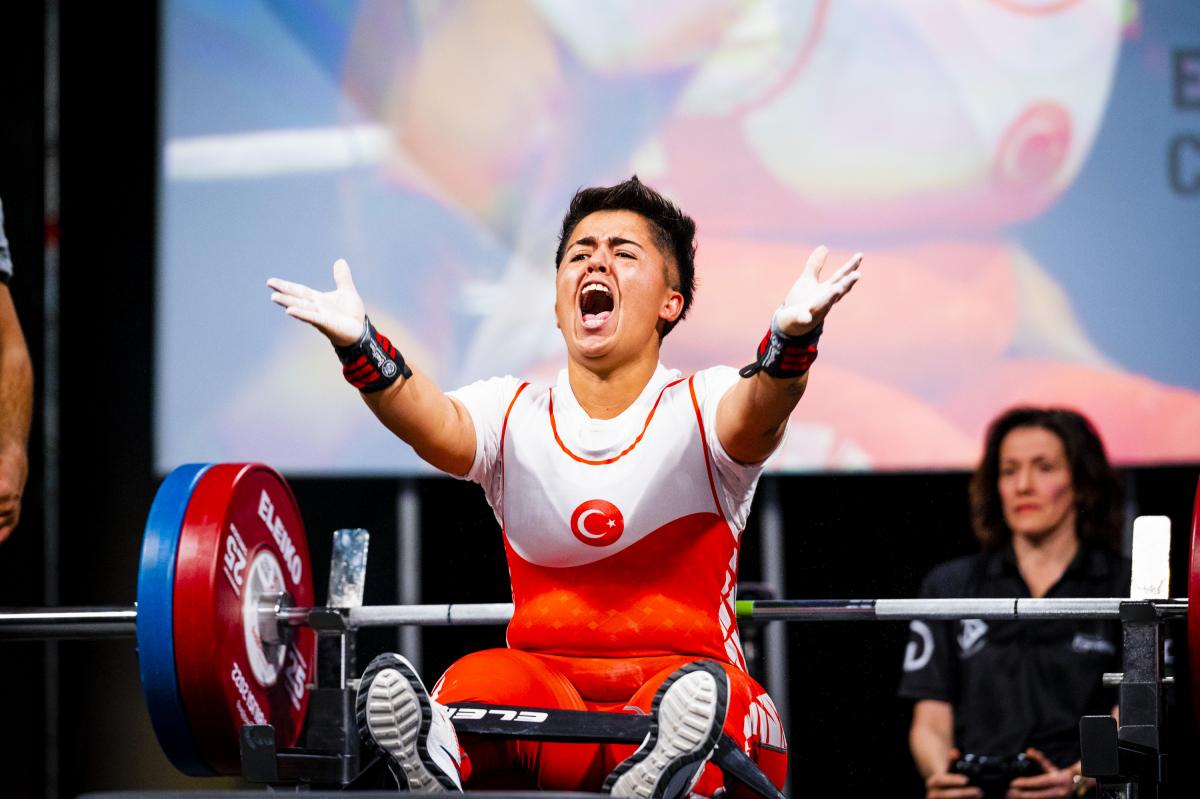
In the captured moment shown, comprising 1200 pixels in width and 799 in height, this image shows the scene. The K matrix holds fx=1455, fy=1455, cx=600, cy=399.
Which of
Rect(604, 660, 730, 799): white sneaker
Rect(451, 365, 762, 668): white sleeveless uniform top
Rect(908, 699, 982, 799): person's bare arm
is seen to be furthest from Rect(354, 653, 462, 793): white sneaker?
Rect(908, 699, 982, 799): person's bare arm

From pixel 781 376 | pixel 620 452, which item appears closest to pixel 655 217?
pixel 620 452

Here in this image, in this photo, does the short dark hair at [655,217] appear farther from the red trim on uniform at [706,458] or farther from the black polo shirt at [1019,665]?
the black polo shirt at [1019,665]

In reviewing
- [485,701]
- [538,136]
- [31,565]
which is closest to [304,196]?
[538,136]

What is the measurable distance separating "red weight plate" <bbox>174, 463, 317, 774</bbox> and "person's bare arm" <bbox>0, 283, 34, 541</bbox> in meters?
0.40

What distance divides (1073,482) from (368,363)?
2.33 metres

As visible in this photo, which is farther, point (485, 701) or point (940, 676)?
point (940, 676)

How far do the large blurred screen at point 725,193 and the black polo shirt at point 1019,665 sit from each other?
2.71ft

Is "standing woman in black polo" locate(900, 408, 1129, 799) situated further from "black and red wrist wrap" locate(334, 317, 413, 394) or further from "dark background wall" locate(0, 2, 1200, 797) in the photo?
"black and red wrist wrap" locate(334, 317, 413, 394)

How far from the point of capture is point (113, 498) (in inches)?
223

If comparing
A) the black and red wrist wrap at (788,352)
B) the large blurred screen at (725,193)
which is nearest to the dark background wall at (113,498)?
the large blurred screen at (725,193)

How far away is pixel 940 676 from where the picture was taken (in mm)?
4109

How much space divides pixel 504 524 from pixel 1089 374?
2.61 meters

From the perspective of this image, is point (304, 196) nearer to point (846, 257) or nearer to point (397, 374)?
point (846, 257)

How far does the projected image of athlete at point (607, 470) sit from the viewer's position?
2.68 m
